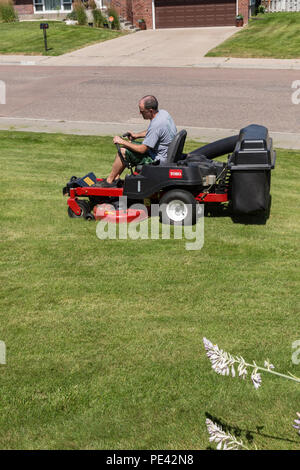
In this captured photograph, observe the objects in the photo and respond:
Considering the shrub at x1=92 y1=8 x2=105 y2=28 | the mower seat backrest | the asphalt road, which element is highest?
the shrub at x1=92 y1=8 x2=105 y2=28

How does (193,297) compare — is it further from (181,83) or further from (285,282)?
(181,83)

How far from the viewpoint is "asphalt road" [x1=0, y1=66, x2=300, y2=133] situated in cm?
1368

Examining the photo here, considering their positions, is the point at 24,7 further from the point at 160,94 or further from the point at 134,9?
the point at 160,94

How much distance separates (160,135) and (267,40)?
66.1 ft

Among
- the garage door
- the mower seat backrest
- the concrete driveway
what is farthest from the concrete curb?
the garage door

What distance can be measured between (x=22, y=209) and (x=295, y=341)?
4223 millimetres

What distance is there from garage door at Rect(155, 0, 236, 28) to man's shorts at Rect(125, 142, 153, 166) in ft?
88.4

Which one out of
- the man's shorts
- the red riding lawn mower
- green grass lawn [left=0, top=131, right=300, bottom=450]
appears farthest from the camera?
the man's shorts

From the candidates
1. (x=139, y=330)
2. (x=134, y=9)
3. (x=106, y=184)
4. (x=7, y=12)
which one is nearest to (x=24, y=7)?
(x=7, y=12)

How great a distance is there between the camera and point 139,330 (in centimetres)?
476

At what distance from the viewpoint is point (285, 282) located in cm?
554

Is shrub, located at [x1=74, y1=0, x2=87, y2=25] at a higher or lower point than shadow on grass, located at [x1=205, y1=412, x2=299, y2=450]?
higher

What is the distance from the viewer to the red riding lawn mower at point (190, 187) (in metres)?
6.62

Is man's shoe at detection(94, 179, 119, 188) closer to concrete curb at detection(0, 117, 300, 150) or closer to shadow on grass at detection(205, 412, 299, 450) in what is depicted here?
shadow on grass at detection(205, 412, 299, 450)
